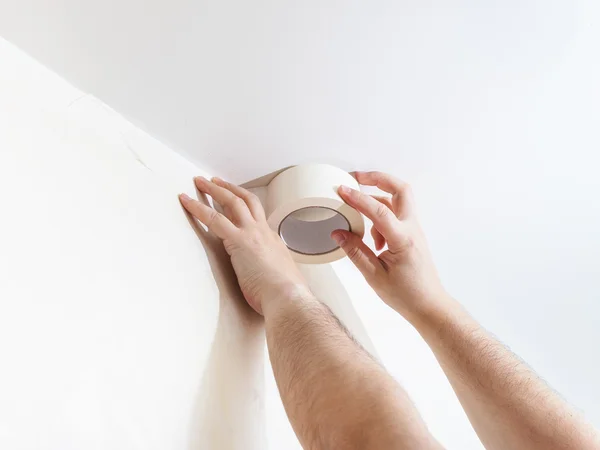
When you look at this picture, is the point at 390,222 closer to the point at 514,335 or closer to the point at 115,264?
the point at 115,264

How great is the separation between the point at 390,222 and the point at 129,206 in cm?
39

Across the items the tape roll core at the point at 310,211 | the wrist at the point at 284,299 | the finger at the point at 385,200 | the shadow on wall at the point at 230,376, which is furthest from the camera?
the finger at the point at 385,200

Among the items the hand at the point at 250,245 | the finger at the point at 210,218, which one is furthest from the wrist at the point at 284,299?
the finger at the point at 210,218

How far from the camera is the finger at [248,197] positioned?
2.56 feet

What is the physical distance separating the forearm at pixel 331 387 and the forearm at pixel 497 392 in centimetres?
22

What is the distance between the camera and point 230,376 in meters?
0.62

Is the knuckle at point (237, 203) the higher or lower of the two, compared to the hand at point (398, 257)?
higher

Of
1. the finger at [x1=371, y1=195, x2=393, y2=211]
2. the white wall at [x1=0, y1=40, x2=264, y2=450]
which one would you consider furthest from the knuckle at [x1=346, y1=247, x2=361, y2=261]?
the white wall at [x1=0, y1=40, x2=264, y2=450]

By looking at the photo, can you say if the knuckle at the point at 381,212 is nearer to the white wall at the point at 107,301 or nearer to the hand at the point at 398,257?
the hand at the point at 398,257

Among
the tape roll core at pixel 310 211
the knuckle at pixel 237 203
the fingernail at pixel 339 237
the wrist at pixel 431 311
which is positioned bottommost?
the wrist at pixel 431 311

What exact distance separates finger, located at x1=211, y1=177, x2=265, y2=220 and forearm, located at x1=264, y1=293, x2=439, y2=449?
18 cm

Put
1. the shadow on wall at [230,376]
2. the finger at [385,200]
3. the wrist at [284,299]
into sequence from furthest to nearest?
the finger at [385,200] < the wrist at [284,299] < the shadow on wall at [230,376]

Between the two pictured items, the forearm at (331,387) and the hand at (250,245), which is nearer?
the forearm at (331,387)

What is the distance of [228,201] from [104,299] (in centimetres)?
29
